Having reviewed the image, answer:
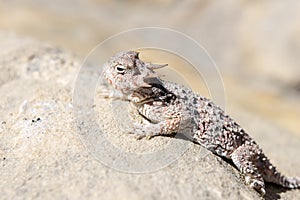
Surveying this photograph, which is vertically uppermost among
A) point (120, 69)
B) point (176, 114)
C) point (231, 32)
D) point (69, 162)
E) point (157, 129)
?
point (231, 32)

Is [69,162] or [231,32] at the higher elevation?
[231,32]

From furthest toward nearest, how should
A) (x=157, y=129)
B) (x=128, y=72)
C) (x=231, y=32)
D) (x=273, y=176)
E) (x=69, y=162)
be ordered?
(x=231, y=32), (x=273, y=176), (x=128, y=72), (x=157, y=129), (x=69, y=162)

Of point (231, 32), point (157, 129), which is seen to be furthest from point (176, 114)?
point (231, 32)

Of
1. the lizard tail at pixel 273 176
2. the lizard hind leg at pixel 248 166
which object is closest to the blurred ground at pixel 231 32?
the lizard tail at pixel 273 176

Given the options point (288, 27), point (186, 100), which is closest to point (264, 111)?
point (288, 27)

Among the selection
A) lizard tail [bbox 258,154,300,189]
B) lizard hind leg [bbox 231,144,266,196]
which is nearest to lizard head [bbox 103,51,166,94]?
lizard hind leg [bbox 231,144,266,196]

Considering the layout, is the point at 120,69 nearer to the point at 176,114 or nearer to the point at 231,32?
the point at 176,114

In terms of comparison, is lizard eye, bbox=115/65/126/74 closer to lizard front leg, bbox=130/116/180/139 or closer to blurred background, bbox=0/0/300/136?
lizard front leg, bbox=130/116/180/139
